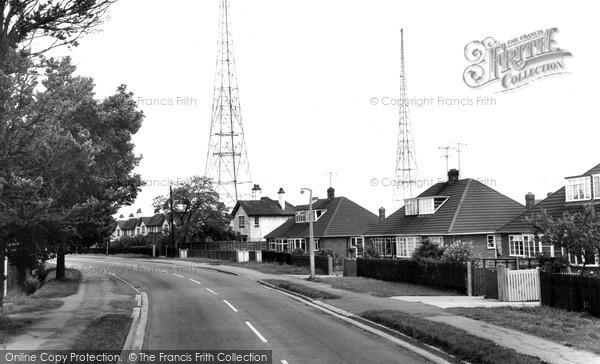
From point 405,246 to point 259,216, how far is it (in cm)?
3335

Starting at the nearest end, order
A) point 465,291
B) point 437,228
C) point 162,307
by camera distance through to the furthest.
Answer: point 162,307 < point 465,291 < point 437,228

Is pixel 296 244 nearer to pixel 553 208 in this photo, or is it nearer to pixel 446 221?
pixel 446 221

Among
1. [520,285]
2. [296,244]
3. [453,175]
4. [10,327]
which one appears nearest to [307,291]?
[520,285]

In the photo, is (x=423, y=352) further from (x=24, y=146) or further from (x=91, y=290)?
(x=91, y=290)

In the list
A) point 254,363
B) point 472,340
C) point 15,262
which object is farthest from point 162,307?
point 472,340

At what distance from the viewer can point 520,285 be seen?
24.2 metres

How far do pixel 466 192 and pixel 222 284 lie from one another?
21.5 metres

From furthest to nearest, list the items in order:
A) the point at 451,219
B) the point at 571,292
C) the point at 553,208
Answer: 1. the point at 451,219
2. the point at 553,208
3. the point at 571,292

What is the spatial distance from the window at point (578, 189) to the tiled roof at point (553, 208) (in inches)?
13.6

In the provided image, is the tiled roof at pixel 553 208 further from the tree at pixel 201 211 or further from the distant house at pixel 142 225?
the distant house at pixel 142 225

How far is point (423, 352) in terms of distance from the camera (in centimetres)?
1380

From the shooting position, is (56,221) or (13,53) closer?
(13,53)

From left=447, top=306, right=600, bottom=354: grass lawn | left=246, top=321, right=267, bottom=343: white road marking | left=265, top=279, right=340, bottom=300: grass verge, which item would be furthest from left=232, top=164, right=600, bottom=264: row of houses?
left=246, top=321, right=267, bottom=343: white road marking

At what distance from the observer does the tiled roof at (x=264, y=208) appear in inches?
3066
